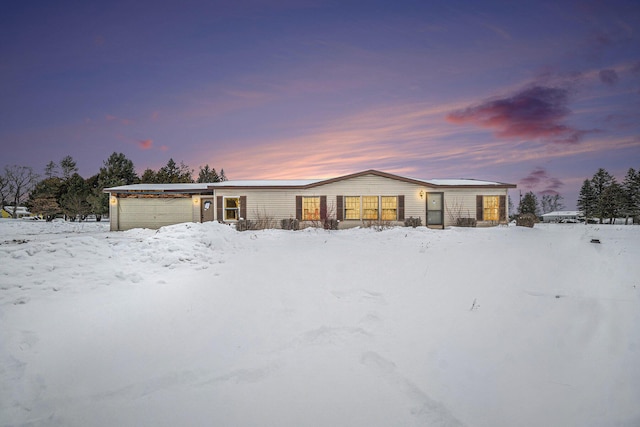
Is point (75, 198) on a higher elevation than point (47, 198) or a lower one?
lower

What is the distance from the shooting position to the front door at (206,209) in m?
20.4

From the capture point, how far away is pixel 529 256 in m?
8.05

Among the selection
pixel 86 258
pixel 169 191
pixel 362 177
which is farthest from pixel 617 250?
pixel 169 191

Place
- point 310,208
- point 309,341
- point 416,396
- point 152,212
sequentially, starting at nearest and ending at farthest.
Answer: point 416,396 < point 309,341 < point 310,208 < point 152,212

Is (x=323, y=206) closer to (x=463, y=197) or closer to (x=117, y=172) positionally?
(x=463, y=197)

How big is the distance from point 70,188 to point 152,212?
22342 millimetres

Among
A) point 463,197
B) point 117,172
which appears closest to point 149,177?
point 117,172

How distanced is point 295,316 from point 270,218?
44.5 feet

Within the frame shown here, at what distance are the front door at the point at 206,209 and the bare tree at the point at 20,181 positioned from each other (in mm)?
36085

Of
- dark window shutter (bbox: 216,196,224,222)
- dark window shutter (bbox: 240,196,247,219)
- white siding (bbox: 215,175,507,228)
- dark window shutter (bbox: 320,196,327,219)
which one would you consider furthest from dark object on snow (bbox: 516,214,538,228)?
dark window shutter (bbox: 216,196,224,222)

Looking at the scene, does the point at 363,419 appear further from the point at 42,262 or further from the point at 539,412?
the point at 42,262

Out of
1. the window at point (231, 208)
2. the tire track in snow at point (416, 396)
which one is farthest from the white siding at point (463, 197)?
the tire track in snow at point (416, 396)

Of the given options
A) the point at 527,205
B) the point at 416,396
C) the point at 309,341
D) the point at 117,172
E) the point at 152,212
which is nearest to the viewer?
the point at 416,396

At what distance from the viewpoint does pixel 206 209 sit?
2052 centimetres
